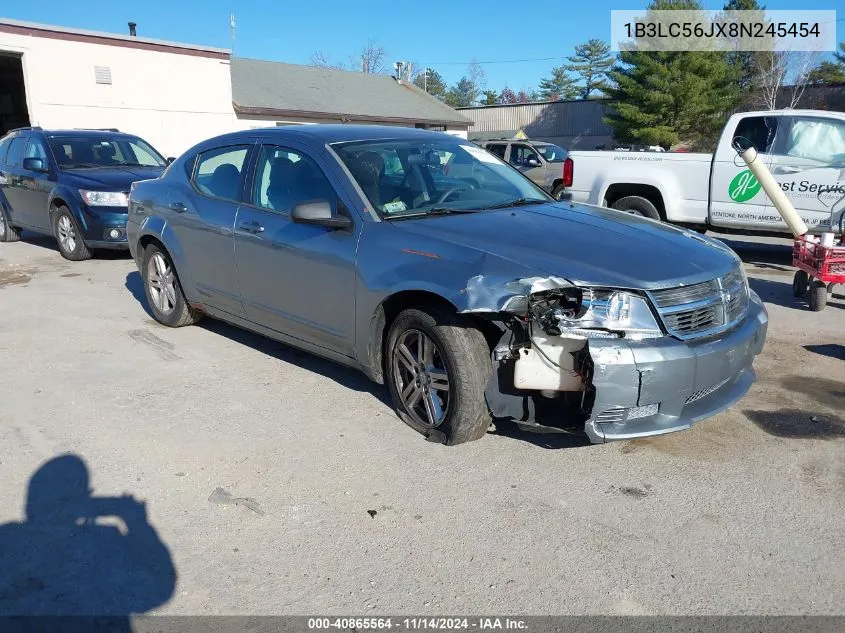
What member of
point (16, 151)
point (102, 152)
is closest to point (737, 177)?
point (102, 152)

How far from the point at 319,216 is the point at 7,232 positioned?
33.1 ft

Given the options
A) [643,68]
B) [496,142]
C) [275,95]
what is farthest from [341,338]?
[643,68]

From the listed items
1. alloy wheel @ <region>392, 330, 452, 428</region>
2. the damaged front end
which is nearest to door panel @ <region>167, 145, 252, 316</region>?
alloy wheel @ <region>392, 330, 452, 428</region>

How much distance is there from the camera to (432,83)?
117438 mm

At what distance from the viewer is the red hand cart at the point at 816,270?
670cm

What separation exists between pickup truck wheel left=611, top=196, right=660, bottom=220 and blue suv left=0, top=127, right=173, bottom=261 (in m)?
6.61

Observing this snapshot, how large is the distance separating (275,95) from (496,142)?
12829 millimetres

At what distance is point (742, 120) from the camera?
32.3 feet

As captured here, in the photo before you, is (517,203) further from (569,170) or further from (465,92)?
(465,92)

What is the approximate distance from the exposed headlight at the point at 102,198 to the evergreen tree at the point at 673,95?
35348 millimetres

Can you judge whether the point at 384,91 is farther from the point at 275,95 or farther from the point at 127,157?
the point at 127,157

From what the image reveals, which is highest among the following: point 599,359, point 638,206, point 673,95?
point 673,95

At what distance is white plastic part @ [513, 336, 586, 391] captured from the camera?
362 centimetres

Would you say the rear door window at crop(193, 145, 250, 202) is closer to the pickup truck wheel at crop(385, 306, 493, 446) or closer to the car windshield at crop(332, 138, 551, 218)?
the car windshield at crop(332, 138, 551, 218)
